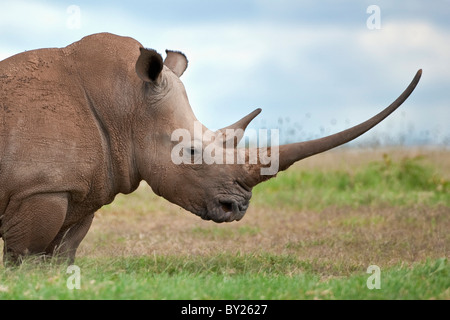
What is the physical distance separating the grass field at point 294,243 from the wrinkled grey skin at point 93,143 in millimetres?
488

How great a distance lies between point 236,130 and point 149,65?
3.09 feet

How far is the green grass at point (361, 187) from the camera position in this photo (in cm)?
1288

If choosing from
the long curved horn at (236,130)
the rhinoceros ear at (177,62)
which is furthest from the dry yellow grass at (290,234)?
the rhinoceros ear at (177,62)

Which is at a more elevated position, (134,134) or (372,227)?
(134,134)

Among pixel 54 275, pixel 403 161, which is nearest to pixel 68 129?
pixel 54 275

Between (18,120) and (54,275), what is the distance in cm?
126

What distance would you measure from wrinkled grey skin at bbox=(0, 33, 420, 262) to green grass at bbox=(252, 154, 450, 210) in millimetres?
6358

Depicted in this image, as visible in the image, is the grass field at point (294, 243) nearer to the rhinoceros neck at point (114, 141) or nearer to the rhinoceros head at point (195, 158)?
the rhinoceros head at point (195, 158)

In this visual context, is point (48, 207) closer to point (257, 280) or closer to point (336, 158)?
point (257, 280)

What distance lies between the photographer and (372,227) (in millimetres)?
10781

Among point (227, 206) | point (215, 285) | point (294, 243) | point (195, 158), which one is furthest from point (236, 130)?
point (294, 243)

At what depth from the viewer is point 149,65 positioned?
6.30 metres
